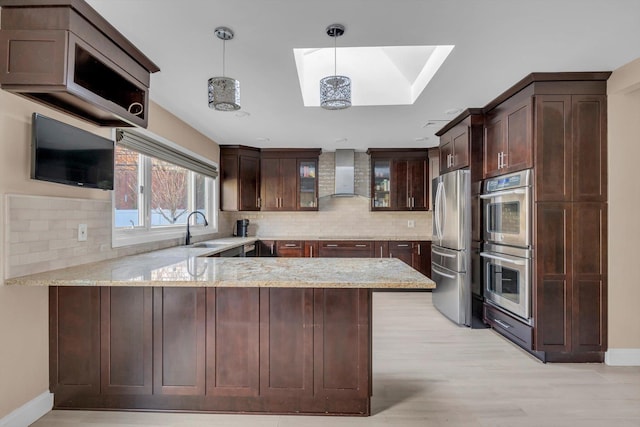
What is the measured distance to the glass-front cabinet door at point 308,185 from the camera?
538cm

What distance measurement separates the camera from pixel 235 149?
508 centimetres

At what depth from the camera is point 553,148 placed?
8.73ft

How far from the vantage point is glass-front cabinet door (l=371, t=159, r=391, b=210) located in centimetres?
541

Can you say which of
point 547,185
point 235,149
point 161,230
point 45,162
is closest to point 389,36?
point 547,185

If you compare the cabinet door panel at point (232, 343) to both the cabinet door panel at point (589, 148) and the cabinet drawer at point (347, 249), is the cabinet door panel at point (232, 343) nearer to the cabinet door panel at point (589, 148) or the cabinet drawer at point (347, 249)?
the cabinet door panel at point (589, 148)

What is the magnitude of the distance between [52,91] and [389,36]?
1.79m

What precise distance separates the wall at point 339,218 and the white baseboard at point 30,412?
3819 millimetres

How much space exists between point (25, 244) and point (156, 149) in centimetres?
145

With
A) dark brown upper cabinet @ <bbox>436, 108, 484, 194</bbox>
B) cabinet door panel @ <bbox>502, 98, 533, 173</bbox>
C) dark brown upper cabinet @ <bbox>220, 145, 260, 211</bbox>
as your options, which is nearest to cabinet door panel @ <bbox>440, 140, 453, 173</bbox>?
dark brown upper cabinet @ <bbox>436, 108, 484, 194</bbox>

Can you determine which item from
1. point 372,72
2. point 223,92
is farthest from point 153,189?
point 372,72

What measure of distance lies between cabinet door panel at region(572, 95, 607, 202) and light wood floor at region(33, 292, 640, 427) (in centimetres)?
138

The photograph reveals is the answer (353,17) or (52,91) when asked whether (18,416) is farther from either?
(353,17)

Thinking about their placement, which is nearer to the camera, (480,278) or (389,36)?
(389,36)

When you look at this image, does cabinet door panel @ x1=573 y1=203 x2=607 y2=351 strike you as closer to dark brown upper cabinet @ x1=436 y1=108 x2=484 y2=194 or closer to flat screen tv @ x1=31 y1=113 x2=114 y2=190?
dark brown upper cabinet @ x1=436 y1=108 x2=484 y2=194
